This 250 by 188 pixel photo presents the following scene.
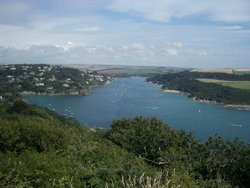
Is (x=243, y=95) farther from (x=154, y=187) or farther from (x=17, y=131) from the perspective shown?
(x=154, y=187)

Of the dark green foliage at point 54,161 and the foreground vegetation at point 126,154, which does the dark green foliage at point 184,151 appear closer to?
the foreground vegetation at point 126,154

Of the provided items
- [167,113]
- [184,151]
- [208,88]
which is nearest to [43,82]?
[208,88]

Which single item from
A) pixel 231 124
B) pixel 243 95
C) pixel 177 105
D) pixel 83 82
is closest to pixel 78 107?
pixel 177 105

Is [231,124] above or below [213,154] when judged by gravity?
below

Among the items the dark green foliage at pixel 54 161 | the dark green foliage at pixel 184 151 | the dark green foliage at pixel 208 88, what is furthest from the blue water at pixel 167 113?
the dark green foliage at pixel 54 161

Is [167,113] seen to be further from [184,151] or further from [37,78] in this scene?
[37,78]
